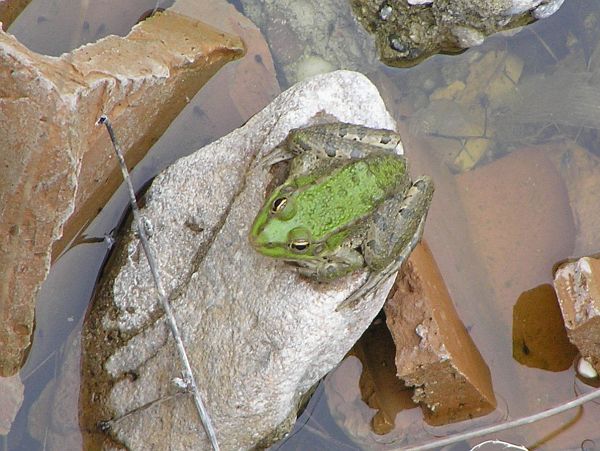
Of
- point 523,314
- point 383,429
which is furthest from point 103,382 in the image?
point 523,314

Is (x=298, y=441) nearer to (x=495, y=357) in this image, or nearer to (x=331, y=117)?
(x=495, y=357)

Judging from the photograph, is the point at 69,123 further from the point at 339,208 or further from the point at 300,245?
the point at 339,208

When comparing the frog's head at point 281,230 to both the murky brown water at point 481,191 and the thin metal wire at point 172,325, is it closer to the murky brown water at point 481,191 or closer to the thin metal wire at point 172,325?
the thin metal wire at point 172,325

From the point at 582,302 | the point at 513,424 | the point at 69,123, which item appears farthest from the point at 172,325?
the point at 582,302

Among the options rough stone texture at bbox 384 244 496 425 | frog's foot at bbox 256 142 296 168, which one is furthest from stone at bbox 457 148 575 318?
frog's foot at bbox 256 142 296 168

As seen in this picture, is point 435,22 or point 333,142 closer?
point 333,142

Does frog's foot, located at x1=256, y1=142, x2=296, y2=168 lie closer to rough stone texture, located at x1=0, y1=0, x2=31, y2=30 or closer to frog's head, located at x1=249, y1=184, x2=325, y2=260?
frog's head, located at x1=249, y1=184, x2=325, y2=260
